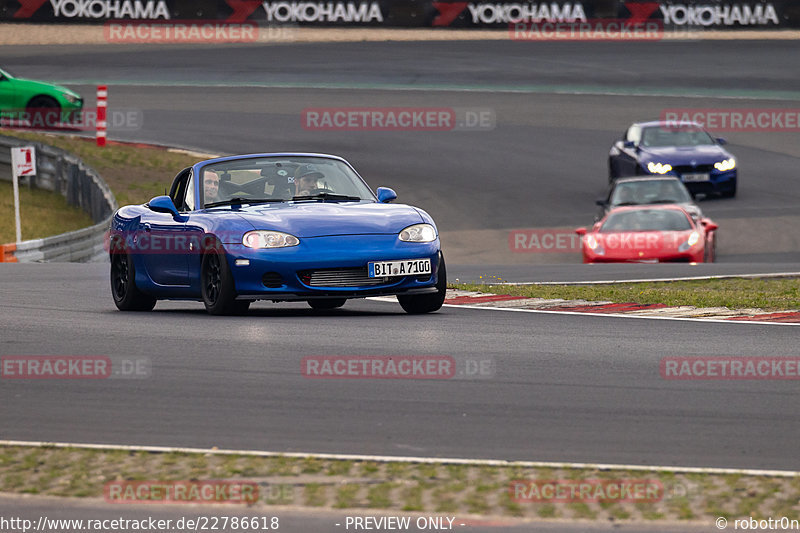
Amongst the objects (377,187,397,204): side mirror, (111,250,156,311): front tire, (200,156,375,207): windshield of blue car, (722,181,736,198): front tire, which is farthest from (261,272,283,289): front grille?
(722,181,736,198): front tire

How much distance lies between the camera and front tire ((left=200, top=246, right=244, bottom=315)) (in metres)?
11.0

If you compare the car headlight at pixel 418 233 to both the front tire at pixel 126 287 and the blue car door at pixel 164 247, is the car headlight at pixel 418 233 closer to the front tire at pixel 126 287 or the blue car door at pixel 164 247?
the blue car door at pixel 164 247

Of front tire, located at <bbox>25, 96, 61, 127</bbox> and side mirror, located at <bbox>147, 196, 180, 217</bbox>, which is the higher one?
front tire, located at <bbox>25, 96, 61, 127</bbox>

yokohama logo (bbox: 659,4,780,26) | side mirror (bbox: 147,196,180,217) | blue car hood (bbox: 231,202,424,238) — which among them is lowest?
blue car hood (bbox: 231,202,424,238)

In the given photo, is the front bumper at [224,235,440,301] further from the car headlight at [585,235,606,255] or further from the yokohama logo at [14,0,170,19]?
the yokohama logo at [14,0,170,19]

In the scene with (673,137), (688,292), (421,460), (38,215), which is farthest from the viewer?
(673,137)

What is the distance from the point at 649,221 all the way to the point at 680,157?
19.5ft

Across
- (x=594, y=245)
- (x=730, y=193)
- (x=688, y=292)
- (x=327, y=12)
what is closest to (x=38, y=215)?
(x=594, y=245)

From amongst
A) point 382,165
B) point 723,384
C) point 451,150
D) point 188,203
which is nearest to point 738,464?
point 723,384

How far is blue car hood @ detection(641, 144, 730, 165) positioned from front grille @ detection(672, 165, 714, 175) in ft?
0.19

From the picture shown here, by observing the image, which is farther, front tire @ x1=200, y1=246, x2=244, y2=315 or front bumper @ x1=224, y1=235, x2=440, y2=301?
front tire @ x1=200, y1=246, x2=244, y2=315

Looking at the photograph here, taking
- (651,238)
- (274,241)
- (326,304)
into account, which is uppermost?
(274,241)

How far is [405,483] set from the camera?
19.3 ft

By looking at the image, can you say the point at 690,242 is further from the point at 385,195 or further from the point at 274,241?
the point at 274,241
